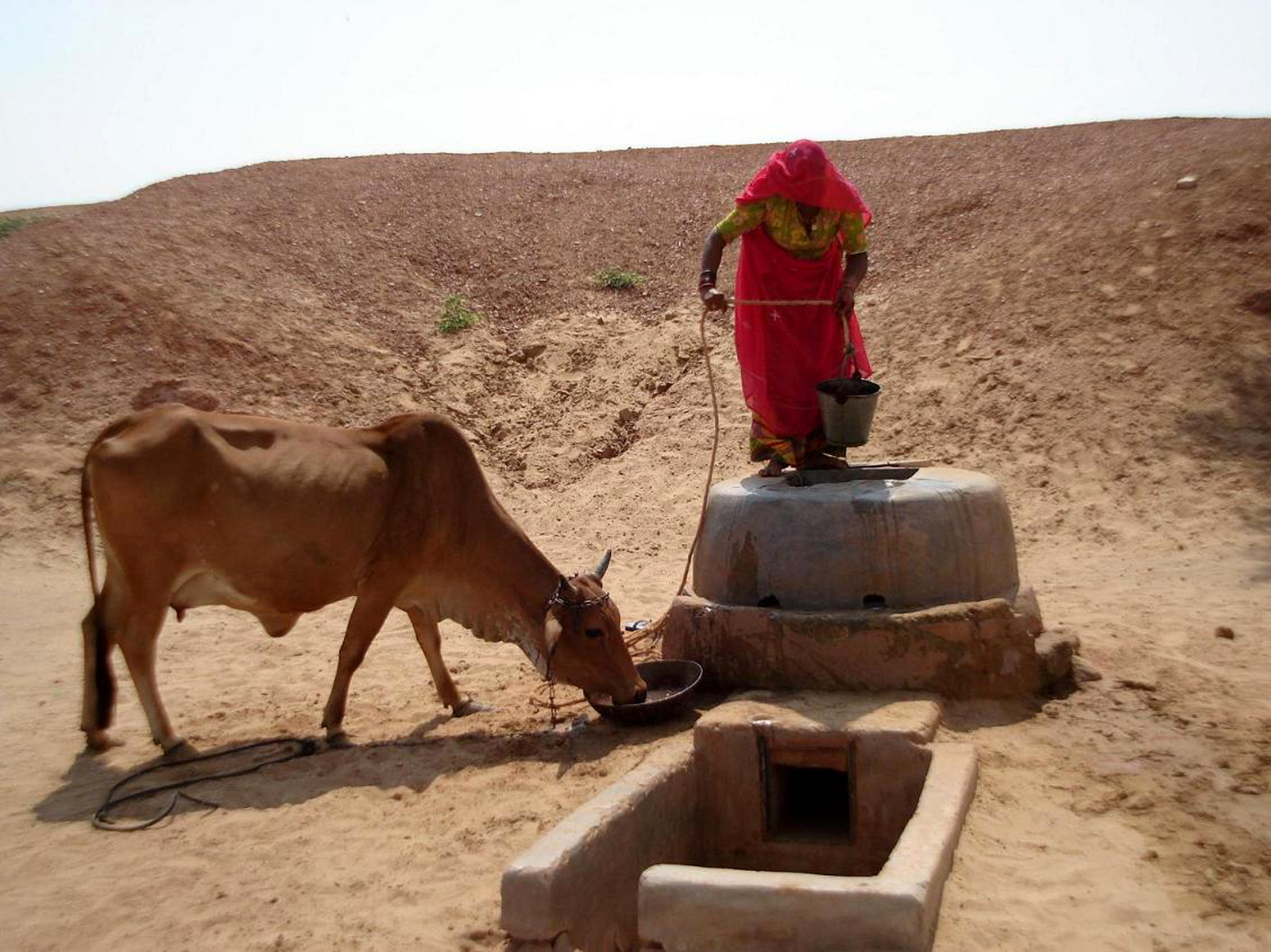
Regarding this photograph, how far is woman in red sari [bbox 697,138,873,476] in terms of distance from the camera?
6.12 metres

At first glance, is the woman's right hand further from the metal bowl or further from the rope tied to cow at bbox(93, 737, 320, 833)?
the rope tied to cow at bbox(93, 737, 320, 833)

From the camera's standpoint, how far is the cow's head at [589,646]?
5.67 meters

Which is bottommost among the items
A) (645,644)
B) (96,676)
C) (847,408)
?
(645,644)

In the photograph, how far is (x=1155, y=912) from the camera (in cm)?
352

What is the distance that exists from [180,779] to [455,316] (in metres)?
10.4

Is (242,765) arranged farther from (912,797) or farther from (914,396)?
(914,396)

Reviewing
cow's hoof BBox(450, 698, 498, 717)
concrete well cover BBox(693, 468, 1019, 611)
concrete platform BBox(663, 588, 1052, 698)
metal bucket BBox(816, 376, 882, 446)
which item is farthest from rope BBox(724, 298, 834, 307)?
cow's hoof BBox(450, 698, 498, 717)

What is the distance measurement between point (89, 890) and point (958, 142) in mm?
15844

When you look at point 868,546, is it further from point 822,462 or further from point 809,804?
point 809,804

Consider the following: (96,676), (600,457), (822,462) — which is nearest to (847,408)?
(822,462)

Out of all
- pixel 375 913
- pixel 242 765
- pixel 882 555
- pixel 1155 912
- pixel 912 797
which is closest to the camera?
pixel 1155 912

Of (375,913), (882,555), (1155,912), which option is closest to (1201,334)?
(882,555)

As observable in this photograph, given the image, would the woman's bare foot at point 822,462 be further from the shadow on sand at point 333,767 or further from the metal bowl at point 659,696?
the shadow on sand at point 333,767

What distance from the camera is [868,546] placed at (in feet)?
17.4
